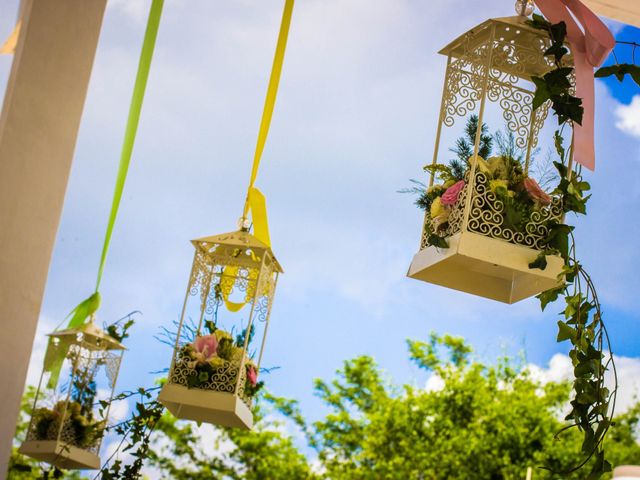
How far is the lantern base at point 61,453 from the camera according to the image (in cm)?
339

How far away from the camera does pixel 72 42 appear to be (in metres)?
1.90

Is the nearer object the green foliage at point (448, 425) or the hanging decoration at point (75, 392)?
the hanging decoration at point (75, 392)

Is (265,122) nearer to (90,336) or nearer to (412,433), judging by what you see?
(90,336)

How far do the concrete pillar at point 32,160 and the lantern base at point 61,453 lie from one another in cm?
171

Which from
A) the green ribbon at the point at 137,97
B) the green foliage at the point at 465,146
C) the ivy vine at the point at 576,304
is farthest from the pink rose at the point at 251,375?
the ivy vine at the point at 576,304

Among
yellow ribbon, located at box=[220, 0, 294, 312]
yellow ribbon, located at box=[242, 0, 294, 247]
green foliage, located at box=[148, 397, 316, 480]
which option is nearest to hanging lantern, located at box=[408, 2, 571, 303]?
yellow ribbon, located at box=[242, 0, 294, 247]

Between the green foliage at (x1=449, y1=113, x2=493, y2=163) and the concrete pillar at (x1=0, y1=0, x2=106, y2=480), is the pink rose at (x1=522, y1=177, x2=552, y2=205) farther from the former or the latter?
the concrete pillar at (x1=0, y1=0, x2=106, y2=480)

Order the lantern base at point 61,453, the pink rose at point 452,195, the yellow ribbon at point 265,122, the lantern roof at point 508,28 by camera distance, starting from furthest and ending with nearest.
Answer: the lantern base at point 61,453 → the yellow ribbon at point 265,122 → the lantern roof at point 508,28 → the pink rose at point 452,195

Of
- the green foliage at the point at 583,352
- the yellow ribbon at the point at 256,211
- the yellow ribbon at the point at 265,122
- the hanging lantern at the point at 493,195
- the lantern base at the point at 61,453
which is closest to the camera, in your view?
the green foliage at the point at 583,352

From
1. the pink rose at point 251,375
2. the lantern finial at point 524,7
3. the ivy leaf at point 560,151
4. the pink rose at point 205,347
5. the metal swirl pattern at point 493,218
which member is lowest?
the pink rose at point 251,375

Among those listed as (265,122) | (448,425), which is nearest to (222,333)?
(265,122)

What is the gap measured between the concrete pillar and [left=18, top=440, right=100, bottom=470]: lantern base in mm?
1708

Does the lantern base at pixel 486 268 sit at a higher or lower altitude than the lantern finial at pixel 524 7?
lower

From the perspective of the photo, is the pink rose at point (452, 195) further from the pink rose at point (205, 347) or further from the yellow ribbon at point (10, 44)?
the pink rose at point (205, 347)
